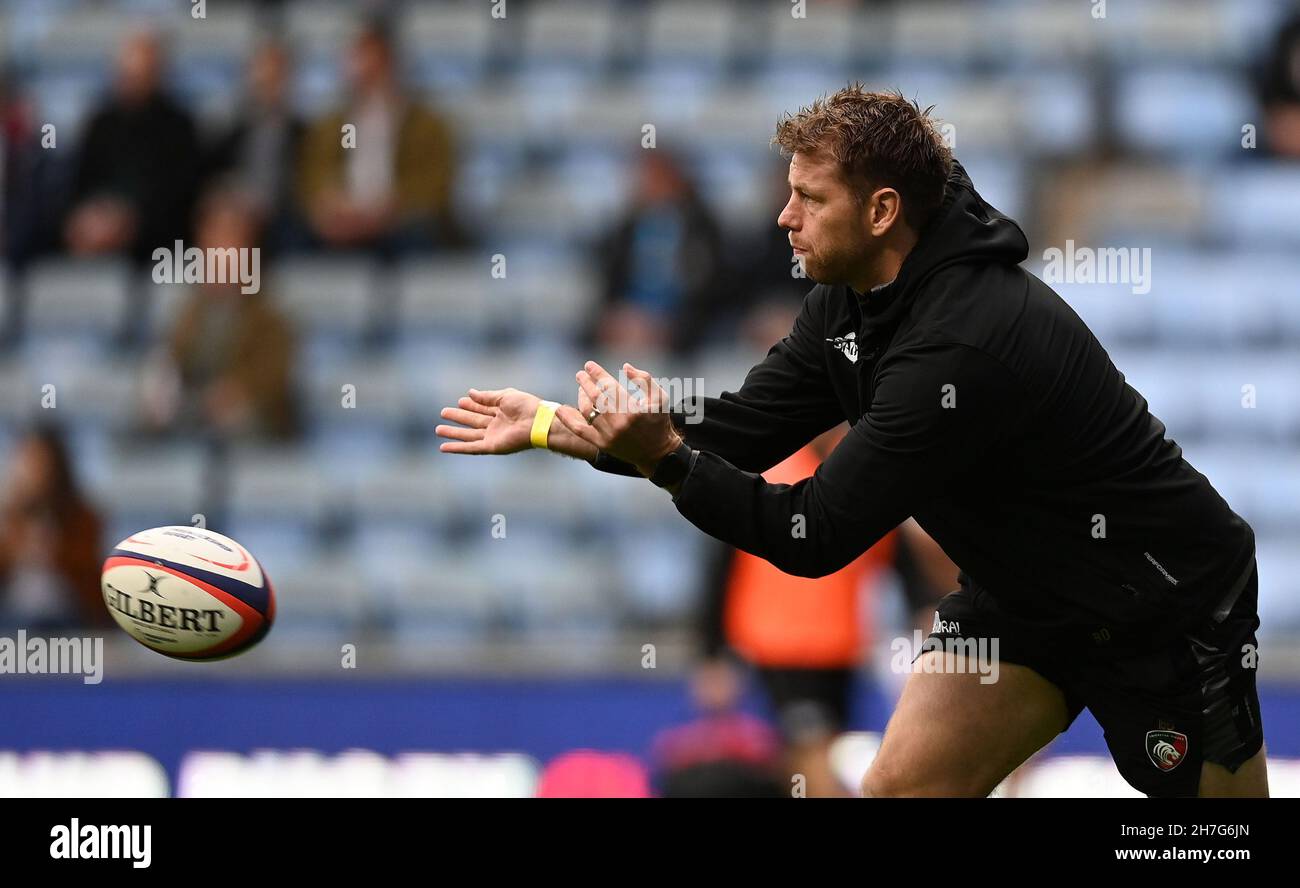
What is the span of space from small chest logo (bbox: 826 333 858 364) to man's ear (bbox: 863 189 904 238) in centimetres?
32

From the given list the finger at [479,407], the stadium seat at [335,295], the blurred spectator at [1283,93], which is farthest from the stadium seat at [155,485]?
the blurred spectator at [1283,93]

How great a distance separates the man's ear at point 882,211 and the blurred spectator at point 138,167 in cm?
604

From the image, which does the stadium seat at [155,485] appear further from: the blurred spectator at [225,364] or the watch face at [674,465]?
the watch face at [674,465]

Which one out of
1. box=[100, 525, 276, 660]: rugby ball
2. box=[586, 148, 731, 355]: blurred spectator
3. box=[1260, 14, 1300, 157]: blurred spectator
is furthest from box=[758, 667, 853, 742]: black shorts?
box=[1260, 14, 1300, 157]: blurred spectator

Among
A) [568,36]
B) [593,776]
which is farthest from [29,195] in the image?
[593,776]

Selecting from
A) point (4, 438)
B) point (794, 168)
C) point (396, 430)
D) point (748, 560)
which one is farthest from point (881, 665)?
point (4, 438)

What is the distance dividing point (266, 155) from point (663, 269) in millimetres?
2324

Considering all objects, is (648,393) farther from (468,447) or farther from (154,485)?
(154,485)

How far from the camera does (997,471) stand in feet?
13.9

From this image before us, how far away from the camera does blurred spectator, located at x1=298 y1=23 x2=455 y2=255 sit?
962 cm

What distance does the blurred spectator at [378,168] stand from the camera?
962 centimetres

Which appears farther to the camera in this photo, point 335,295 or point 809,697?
point 335,295

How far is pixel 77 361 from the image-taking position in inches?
382

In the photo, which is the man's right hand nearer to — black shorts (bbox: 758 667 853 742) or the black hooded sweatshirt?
the black hooded sweatshirt
